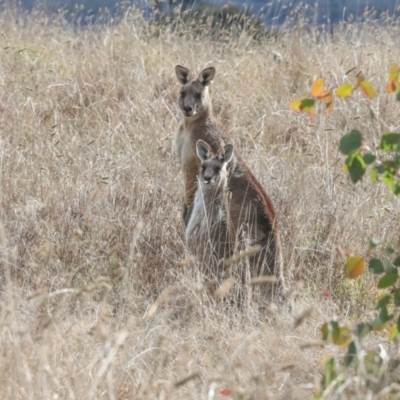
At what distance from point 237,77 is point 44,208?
373 centimetres

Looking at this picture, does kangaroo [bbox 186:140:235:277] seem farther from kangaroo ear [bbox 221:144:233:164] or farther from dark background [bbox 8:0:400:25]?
dark background [bbox 8:0:400:25]

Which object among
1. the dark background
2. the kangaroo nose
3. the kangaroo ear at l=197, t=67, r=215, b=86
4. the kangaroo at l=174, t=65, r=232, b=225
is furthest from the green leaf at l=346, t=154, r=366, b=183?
the dark background

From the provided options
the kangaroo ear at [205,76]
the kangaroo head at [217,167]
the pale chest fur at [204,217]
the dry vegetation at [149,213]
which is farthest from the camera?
the kangaroo ear at [205,76]

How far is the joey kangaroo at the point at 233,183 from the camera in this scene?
5727 millimetres

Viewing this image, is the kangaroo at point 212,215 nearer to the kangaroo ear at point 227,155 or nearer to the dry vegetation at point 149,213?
the kangaroo ear at point 227,155

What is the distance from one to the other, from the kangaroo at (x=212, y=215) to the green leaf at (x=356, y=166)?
7.84ft

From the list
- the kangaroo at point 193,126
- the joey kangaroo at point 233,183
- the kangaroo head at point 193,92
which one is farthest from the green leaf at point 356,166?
the kangaroo head at point 193,92

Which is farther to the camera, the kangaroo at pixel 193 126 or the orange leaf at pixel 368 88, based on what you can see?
the kangaroo at pixel 193 126

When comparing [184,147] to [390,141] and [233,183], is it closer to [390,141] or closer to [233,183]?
[233,183]

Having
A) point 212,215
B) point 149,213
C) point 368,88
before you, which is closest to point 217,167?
point 212,215

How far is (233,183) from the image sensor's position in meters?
6.21

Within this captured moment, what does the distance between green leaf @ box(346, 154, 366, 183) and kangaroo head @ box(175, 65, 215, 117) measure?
4135mm

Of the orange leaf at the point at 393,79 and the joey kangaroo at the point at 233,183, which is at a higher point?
the orange leaf at the point at 393,79

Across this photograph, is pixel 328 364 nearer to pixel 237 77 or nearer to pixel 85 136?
pixel 85 136
